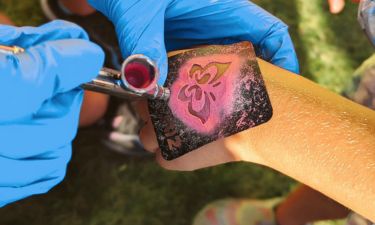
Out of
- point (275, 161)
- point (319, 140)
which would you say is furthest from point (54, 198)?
point (319, 140)

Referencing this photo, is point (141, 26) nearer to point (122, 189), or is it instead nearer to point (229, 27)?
point (229, 27)

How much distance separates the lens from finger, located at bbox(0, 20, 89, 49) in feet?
2.52

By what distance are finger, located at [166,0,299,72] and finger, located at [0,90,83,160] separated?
0.33 m

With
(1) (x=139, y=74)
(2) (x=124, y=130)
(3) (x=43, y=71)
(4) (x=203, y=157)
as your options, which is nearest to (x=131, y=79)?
(1) (x=139, y=74)

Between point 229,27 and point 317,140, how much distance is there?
1.16 ft

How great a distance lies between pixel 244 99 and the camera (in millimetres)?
845

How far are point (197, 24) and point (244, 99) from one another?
0.27m

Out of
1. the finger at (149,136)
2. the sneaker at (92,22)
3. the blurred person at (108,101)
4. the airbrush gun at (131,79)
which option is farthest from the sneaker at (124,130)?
the airbrush gun at (131,79)

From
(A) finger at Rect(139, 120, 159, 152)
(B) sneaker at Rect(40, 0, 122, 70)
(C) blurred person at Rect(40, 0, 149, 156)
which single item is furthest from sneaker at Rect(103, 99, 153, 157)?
(A) finger at Rect(139, 120, 159, 152)

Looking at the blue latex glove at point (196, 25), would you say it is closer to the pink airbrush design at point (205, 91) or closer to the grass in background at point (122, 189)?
the pink airbrush design at point (205, 91)

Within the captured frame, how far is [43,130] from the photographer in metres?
0.79

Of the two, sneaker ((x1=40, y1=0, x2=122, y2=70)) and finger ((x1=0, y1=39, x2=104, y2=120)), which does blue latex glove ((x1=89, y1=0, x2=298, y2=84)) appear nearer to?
finger ((x1=0, y1=39, x2=104, y2=120))

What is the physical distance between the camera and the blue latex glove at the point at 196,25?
913 mm

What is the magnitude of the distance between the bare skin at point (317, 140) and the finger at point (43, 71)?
326 millimetres
